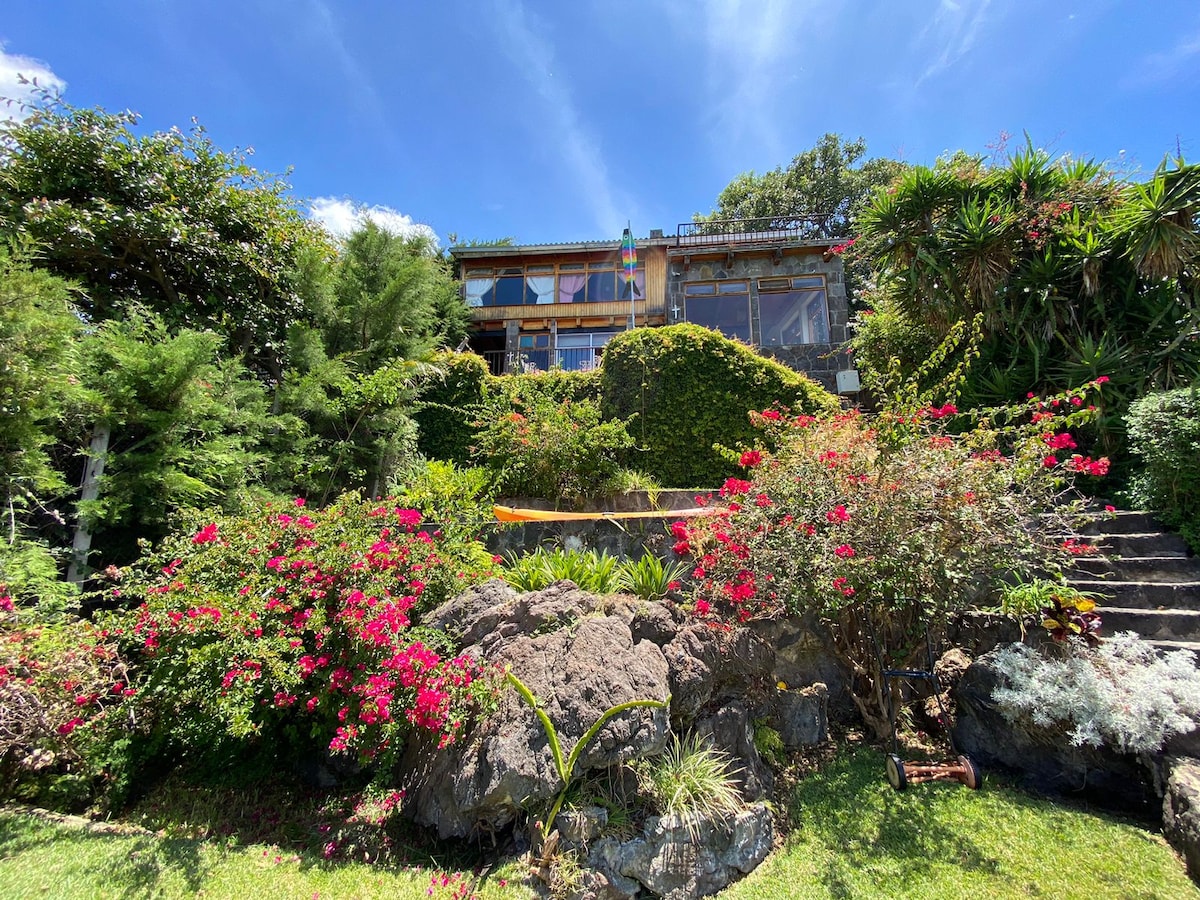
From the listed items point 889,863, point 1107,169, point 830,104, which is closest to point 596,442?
point 889,863

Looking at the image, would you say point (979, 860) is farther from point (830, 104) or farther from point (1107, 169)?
point (830, 104)

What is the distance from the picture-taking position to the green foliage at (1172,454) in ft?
16.3

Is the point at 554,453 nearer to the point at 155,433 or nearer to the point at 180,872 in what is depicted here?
the point at 155,433

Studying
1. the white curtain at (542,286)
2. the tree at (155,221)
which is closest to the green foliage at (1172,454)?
the tree at (155,221)

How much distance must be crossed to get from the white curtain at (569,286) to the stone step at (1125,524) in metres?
15.4

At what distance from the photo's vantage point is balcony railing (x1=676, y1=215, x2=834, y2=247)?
16578mm

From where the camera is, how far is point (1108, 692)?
136 inches

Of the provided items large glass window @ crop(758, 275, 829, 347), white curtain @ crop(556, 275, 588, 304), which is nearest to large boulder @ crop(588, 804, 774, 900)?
large glass window @ crop(758, 275, 829, 347)

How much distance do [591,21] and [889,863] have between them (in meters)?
11.3

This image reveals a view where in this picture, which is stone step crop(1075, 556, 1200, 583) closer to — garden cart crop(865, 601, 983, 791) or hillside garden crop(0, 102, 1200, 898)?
hillside garden crop(0, 102, 1200, 898)

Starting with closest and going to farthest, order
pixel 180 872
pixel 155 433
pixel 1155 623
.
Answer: pixel 180 872, pixel 1155 623, pixel 155 433

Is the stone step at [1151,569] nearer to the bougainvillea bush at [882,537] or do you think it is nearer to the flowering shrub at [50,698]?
the bougainvillea bush at [882,537]

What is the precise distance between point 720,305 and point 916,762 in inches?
563

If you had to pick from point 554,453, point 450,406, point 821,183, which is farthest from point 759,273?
point 554,453
